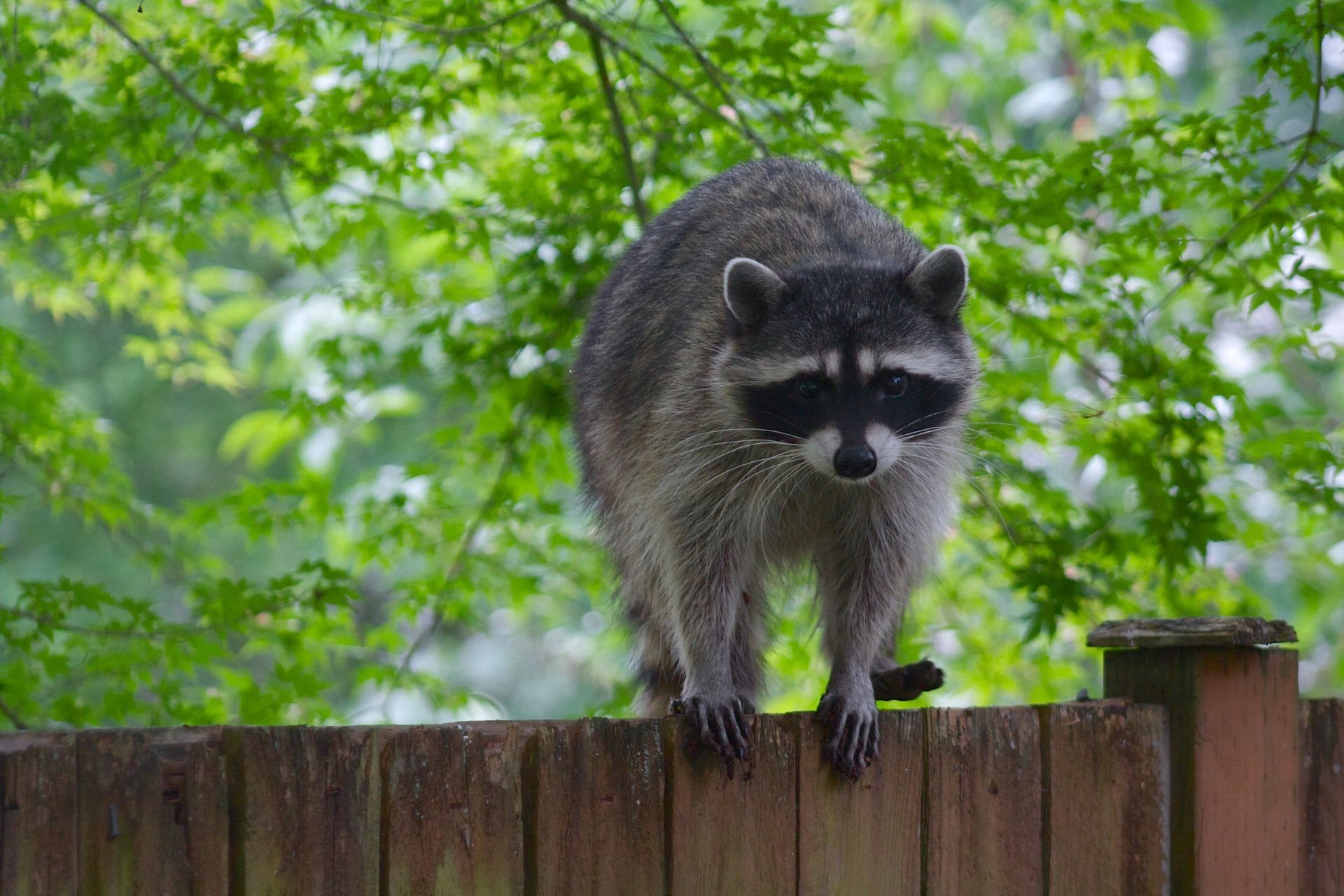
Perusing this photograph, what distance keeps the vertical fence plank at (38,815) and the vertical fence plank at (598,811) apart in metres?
0.63

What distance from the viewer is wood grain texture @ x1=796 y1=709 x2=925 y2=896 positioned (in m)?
2.03

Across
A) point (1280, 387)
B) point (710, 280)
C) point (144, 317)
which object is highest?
point (1280, 387)

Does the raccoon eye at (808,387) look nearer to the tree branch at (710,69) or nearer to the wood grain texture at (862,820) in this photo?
the wood grain texture at (862,820)

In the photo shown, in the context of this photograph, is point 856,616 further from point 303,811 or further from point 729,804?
point 303,811

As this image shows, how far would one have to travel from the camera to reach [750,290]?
2.92m

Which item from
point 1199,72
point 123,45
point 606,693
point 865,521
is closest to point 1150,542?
point 865,521

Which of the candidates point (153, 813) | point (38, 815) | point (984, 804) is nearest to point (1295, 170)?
point (984, 804)

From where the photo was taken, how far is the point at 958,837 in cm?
209

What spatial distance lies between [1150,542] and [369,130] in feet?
8.34

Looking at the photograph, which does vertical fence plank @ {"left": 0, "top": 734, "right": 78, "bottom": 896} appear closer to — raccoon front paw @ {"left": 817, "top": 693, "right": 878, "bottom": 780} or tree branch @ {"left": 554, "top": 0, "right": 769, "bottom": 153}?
raccoon front paw @ {"left": 817, "top": 693, "right": 878, "bottom": 780}

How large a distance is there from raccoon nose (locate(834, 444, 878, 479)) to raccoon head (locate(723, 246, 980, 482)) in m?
0.07

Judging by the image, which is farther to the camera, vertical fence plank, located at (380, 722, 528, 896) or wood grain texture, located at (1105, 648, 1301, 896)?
wood grain texture, located at (1105, 648, 1301, 896)

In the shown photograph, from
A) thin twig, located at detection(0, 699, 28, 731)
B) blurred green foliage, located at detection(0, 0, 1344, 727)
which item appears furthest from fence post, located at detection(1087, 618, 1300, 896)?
thin twig, located at detection(0, 699, 28, 731)

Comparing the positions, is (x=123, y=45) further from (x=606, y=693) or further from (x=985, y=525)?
(x=606, y=693)
